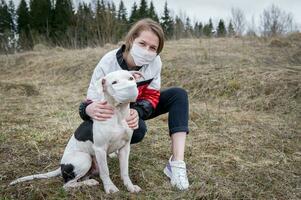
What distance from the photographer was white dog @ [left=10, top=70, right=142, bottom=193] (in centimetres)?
260

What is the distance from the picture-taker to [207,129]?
5.15 metres

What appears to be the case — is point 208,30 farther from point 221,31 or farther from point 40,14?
point 40,14

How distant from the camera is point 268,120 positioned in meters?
5.62

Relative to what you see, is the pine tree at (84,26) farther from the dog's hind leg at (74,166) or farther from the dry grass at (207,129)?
the dog's hind leg at (74,166)

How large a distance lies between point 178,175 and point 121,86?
1116mm

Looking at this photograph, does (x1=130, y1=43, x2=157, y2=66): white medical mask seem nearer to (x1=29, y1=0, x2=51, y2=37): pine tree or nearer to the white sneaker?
the white sneaker

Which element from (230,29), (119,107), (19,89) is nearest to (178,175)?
(119,107)

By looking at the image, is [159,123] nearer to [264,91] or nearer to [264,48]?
[264,91]

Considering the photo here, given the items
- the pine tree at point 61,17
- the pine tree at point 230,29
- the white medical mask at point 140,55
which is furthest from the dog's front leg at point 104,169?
the pine tree at point 61,17

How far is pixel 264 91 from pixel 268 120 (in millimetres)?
1195

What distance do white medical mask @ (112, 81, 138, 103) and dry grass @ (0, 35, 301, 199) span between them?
83 centimetres

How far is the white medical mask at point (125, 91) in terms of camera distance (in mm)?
2539

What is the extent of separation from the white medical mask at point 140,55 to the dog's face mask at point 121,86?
0.60 meters

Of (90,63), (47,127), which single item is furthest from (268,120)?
(90,63)
